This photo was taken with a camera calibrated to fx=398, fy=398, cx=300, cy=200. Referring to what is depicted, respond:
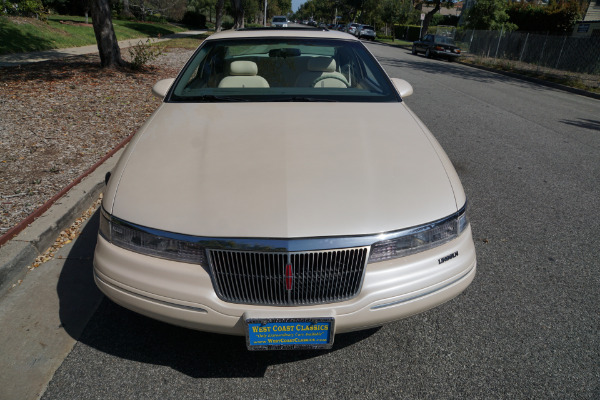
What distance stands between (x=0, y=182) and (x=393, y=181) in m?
3.92

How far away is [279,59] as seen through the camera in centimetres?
367

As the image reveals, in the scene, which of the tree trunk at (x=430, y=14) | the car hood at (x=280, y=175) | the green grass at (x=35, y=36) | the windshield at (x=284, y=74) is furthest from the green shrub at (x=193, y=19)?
the car hood at (x=280, y=175)

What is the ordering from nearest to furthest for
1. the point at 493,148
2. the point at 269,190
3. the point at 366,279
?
the point at 366,279, the point at 269,190, the point at 493,148

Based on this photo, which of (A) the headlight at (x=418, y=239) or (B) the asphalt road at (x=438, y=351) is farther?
(B) the asphalt road at (x=438, y=351)

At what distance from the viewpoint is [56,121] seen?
19.4 feet

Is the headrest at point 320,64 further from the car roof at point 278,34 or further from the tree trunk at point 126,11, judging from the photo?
the tree trunk at point 126,11

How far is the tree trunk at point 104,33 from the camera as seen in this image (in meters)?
9.36

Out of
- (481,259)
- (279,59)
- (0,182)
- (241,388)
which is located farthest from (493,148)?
(0,182)

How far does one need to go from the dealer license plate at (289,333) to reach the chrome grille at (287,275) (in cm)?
9

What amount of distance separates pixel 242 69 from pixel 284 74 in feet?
1.21

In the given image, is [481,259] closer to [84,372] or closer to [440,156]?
[440,156]

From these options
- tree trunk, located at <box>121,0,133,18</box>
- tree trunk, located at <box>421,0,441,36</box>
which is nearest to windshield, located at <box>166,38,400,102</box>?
tree trunk, located at <box>121,0,133,18</box>

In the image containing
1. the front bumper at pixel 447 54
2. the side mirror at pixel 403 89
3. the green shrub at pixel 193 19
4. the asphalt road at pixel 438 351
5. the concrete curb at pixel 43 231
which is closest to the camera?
the asphalt road at pixel 438 351

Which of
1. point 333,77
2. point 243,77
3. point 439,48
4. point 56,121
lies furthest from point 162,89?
point 439,48
